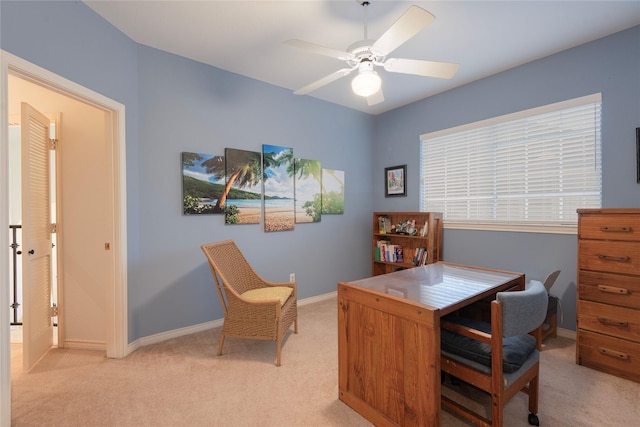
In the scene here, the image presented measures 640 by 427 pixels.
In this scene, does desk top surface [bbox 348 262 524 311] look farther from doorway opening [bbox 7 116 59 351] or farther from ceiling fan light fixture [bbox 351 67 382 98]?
doorway opening [bbox 7 116 59 351]

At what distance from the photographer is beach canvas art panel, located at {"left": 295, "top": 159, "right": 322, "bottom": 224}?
3.70 metres

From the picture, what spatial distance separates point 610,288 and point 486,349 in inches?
56.1

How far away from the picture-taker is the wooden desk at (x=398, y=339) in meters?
1.39

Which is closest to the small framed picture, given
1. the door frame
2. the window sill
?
the window sill

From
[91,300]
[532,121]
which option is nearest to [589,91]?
[532,121]

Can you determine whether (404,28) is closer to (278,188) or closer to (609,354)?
(278,188)

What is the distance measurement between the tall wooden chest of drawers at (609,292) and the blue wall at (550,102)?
22.3 inches

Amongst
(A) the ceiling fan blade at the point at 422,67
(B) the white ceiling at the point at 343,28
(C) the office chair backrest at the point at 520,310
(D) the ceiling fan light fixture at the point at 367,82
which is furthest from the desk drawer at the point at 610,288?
(D) the ceiling fan light fixture at the point at 367,82

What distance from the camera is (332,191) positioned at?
4.05 meters

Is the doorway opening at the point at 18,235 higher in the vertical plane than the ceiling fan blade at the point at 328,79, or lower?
lower

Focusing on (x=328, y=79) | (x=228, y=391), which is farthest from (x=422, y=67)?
(x=228, y=391)

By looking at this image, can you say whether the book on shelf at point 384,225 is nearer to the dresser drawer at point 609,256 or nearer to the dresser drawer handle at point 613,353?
the dresser drawer at point 609,256

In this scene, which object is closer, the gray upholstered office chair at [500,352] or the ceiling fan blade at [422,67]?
the gray upholstered office chair at [500,352]

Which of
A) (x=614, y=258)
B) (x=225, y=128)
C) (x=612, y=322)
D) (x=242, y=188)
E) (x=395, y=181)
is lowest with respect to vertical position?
(x=612, y=322)
